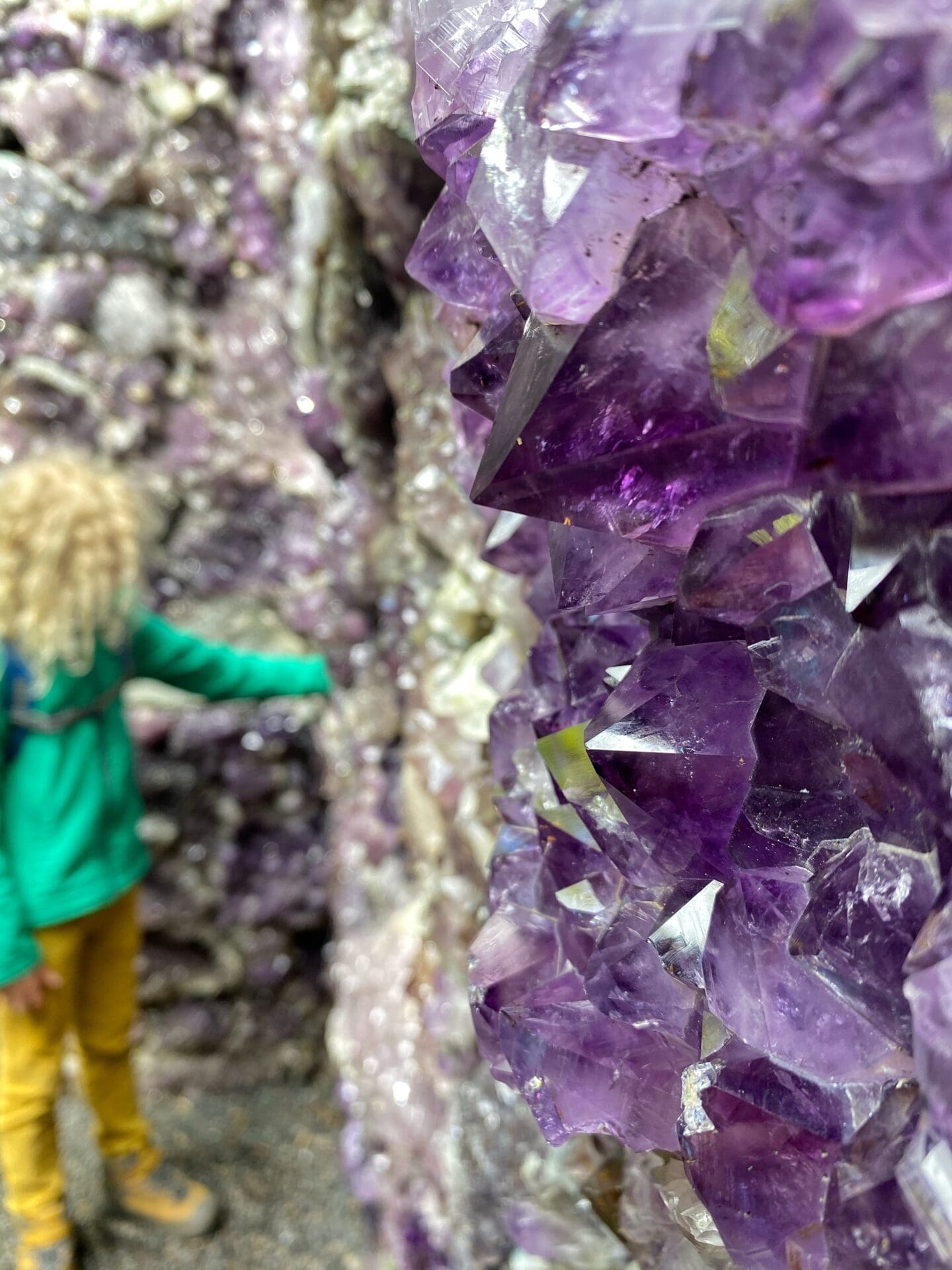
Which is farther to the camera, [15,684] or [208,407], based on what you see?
[208,407]

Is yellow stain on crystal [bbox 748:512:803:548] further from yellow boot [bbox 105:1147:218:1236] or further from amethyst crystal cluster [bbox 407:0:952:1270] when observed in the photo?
yellow boot [bbox 105:1147:218:1236]

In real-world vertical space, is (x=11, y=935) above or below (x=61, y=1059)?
above

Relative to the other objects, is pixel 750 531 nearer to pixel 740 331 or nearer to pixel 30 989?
pixel 740 331

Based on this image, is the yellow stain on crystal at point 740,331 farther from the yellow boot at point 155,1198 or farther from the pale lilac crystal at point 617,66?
the yellow boot at point 155,1198

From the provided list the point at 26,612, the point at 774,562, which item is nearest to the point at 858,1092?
the point at 774,562

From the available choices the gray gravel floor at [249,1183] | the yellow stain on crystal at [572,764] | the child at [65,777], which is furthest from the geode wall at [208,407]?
the yellow stain on crystal at [572,764]

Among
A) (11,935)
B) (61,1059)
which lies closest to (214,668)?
(11,935)

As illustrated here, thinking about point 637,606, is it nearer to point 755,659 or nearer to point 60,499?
point 755,659
